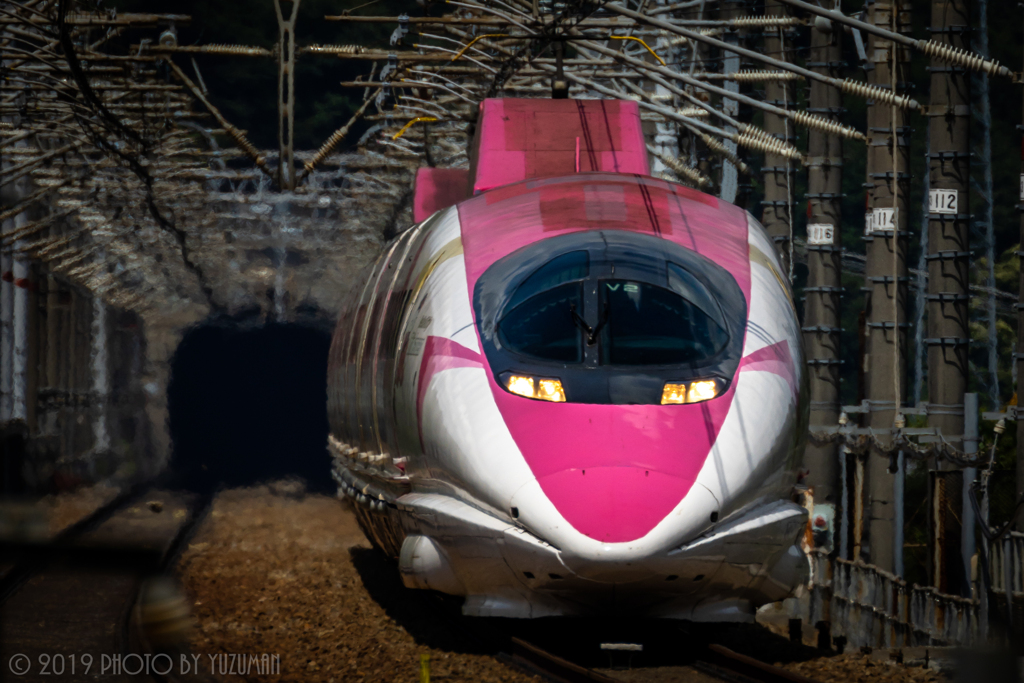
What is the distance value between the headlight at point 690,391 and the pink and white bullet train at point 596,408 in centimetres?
1

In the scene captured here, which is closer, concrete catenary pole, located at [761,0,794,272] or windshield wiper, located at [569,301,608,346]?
windshield wiper, located at [569,301,608,346]

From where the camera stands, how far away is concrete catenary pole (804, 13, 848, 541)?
20.3 meters

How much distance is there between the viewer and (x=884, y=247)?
1750cm

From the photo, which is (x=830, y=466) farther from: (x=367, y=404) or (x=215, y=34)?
(x=215, y=34)

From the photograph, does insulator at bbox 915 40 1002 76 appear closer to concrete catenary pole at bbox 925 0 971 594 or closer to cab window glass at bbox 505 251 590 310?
cab window glass at bbox 505 251 590 310

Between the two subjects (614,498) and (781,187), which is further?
(781,187)

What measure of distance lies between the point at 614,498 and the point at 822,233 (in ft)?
44.0

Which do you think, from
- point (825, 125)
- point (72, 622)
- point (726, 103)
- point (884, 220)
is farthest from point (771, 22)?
point (72, 622)

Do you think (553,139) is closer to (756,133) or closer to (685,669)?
(756,133)

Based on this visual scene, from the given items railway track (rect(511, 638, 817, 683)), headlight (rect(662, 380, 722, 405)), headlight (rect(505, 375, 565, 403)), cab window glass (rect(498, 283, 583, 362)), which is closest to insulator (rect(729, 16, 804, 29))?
cab window glass (rect(498, 283, 583, 362))

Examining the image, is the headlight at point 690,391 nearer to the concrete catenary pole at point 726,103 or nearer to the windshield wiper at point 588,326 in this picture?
the windshield wiper at point 588,326

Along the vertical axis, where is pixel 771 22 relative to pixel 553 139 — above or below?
above

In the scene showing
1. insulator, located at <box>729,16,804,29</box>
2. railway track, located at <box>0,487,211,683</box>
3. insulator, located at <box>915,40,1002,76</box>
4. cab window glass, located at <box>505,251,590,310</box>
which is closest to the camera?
cab window glass, located at <box>505,251,590,310</box>

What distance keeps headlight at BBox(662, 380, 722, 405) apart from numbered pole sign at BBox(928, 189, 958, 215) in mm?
8324
